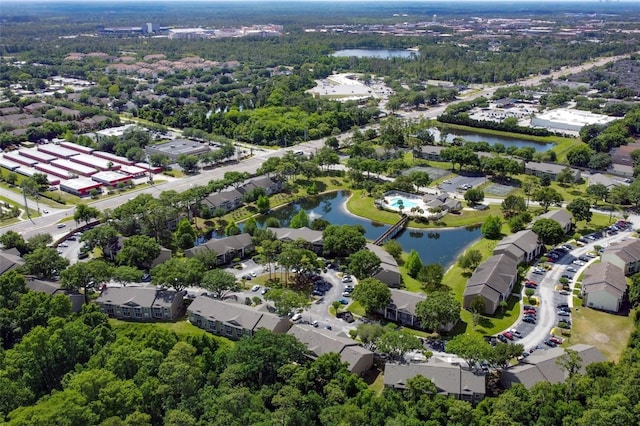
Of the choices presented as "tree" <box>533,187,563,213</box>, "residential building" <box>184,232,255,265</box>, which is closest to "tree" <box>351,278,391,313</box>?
"residential building" <box>184,232,255,265</box>

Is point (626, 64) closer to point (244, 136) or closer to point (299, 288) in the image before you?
point (244, 136)

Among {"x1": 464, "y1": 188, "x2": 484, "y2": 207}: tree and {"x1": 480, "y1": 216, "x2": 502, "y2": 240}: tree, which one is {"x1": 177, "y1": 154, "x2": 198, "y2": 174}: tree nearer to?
{"x1": 464, "y1": 188, "x2": 484, "y2": 207}: tree

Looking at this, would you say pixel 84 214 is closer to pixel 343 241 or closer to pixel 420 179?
pixel 343 241

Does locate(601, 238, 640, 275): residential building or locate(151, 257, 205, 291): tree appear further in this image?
locate(601, 238, 640, 275): residential building

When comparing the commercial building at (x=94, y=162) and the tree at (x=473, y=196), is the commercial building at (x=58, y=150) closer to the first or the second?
the commercial building at (x=94, y=162)

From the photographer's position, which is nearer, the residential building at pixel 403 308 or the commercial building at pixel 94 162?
the residential building at pixel 403 308

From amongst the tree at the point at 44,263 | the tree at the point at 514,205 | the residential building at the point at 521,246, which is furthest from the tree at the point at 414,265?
the tree at the point at 44,263
